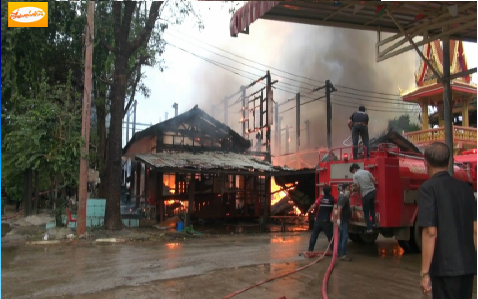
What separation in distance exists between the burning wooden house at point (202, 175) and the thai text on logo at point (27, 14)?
5.84m

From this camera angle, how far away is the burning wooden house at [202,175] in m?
16.2

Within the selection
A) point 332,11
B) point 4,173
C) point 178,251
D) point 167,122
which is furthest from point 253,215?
point 332,11

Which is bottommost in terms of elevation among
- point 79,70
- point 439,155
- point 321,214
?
point 321,214

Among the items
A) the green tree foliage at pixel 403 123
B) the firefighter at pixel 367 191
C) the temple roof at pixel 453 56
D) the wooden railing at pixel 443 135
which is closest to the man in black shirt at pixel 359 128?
the firefighter at pixel 367 191

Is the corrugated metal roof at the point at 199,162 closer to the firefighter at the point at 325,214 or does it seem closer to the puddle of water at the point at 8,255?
the puddle of water at the point at 8,255

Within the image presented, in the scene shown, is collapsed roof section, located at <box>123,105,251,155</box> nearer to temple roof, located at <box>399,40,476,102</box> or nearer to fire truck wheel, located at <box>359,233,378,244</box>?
temple roof, located at <box>399,40,476,102</box>

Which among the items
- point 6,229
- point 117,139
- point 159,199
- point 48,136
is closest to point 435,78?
point 159,199

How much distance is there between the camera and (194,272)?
6633 millimetres

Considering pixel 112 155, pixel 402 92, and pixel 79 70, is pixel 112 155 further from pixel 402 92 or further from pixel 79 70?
pixel 402 92

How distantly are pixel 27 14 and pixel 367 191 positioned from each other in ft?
37.6

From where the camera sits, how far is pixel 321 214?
803 cm

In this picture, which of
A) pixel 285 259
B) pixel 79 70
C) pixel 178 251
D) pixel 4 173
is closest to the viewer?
pixel 285 259

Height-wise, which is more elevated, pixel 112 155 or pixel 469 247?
pixel 112 155

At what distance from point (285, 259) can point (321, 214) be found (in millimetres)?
1195
